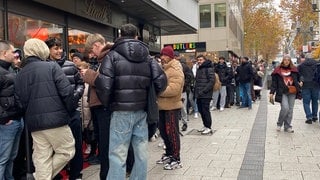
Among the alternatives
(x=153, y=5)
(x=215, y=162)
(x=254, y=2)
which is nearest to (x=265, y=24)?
(x=254, y=2)

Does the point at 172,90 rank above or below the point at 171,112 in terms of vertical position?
above

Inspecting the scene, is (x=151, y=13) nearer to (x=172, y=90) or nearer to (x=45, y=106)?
(x=172, y=90)

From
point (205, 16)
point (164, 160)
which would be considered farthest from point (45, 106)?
point (205, 16)

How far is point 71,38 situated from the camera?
11.0 meters

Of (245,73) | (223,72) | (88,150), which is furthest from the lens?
(223,72)

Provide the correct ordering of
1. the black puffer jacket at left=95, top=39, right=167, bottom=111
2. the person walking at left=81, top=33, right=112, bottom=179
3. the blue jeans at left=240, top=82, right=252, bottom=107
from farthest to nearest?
1. the blue jeans at left=240, top=82, right=252, bottom=107
2. the person walking at left=81, top=33, right=112, bottom=179
3. the black puffer jacket at left=95, top=39, right=167, bottom=111

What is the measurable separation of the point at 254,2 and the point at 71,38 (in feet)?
168

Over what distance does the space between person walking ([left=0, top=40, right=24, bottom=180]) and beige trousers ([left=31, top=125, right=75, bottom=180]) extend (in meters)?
0.52

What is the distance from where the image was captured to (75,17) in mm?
11258

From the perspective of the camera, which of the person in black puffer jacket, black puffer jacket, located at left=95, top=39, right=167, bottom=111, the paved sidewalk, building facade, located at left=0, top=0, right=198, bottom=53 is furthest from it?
building facade, located at left=0, top=0, right=198, bottom=53

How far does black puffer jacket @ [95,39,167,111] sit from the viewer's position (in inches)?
181

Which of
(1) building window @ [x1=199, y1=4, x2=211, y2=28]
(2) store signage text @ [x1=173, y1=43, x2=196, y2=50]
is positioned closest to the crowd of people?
(2) store signage text @ [x1=173, y1=43, x2=196, y2=50]

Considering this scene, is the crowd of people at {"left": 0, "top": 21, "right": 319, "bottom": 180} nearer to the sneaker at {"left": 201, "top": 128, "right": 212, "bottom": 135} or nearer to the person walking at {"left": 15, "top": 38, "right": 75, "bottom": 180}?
the person walking at {"left": 15, "top": 38, "right": 75, "bottom": 180}

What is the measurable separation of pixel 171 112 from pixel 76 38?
5.40 m
